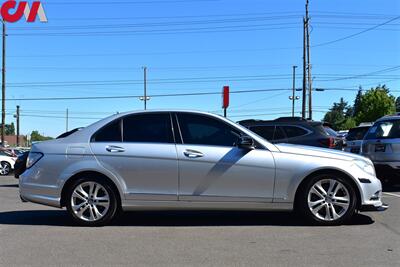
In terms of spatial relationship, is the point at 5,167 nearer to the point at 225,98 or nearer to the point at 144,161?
the point at 225,98

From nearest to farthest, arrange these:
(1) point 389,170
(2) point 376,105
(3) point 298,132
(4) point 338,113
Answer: (1) point 389,170 → (3) point 298,132 → (2) point 376,105 → (4) point 338,113

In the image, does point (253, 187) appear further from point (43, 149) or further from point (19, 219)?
point (19, 219)

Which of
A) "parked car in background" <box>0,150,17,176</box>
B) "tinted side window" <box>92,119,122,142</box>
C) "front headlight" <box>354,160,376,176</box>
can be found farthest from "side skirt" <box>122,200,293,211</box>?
"parked car in background" <box>0,150,17,176</box>

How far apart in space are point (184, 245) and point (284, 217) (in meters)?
2.32

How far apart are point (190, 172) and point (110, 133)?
127 cm

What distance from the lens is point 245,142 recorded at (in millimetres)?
7348

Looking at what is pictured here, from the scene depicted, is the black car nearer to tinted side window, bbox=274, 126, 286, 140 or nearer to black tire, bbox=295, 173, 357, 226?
tinted side window, bbox=274, 126, 286, 140

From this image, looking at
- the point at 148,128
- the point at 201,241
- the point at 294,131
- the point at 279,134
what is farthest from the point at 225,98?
the point at 201,241

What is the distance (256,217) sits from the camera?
27.2ft

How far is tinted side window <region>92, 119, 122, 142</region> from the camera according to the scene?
25.2 ft

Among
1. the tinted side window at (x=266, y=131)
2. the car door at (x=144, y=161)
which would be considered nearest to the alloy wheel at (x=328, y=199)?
the car door at (x=144, y=161)

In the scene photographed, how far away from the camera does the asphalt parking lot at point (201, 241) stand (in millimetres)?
5730

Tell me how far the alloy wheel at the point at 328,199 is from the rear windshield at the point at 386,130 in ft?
17.7

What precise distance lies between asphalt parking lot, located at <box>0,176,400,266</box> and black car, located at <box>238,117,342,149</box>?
405 cm
